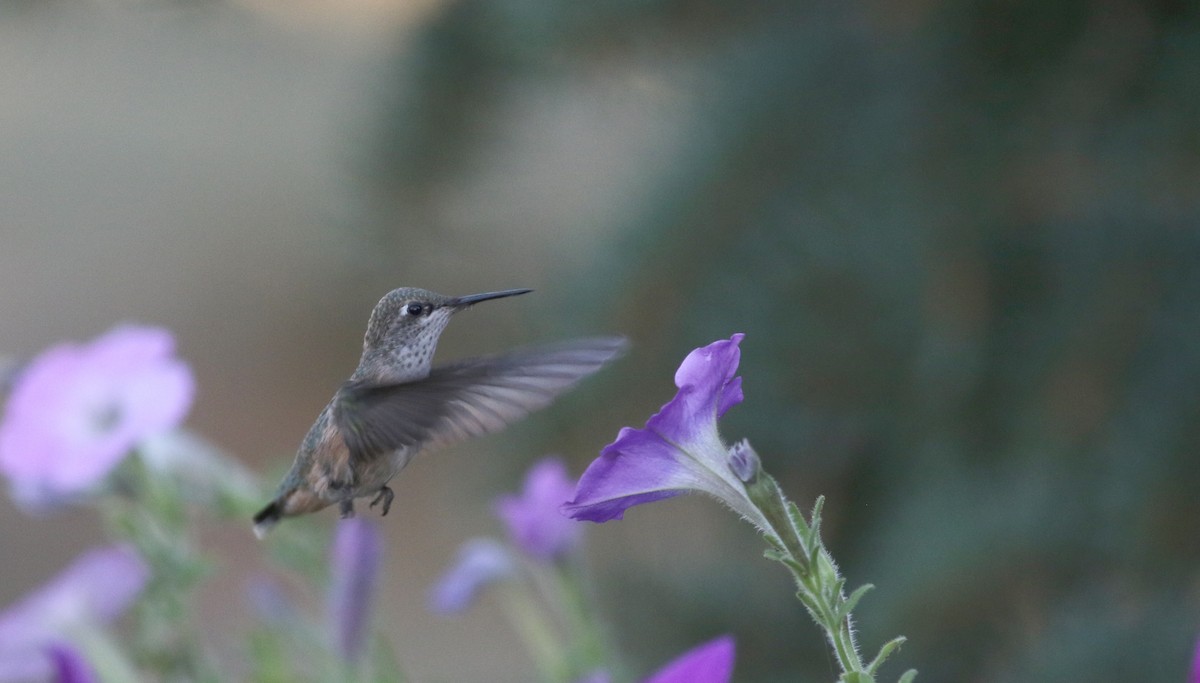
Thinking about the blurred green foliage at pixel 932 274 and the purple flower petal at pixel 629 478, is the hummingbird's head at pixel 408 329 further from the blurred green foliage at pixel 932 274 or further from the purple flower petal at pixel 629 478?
the blurred green foliage at pixel 932 274

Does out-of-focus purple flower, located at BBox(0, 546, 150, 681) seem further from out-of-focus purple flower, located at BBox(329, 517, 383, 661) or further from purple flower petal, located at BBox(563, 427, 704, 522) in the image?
purple flower petal, located at BBox(563, 427, 704, 522)

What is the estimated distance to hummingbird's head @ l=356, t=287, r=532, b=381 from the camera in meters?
0.27

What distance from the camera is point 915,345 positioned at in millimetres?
761

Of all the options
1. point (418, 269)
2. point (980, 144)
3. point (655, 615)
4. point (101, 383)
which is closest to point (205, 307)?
point (418, 269)

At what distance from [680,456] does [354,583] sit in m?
0.16

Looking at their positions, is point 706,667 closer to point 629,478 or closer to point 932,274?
point 629,478

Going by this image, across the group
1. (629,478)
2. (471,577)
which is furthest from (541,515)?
(629,478)

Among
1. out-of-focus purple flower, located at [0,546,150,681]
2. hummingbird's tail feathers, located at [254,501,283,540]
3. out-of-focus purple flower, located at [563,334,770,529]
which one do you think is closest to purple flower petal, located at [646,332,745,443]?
out-of-focus purple flower, located at [563,334,770,529]

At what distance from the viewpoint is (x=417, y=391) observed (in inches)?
10.4

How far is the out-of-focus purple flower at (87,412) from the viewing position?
337 millimetres

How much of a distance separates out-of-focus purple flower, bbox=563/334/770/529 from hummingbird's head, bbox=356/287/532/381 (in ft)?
0.18

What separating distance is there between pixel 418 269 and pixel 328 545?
499 mm

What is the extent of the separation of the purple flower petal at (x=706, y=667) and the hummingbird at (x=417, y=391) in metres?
0.06

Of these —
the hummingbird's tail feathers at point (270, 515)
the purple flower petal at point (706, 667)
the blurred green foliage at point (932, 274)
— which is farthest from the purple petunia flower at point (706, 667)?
the blurred green foliage at point (932, 274)
